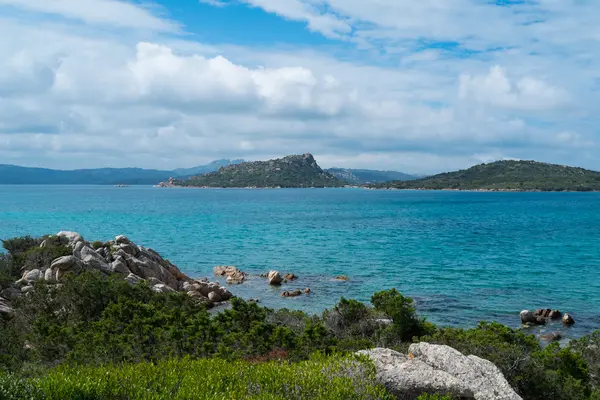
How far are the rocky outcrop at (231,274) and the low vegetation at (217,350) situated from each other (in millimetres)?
18858

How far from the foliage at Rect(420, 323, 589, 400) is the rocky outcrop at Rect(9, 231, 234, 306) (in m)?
18.4

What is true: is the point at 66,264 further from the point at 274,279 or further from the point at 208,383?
the point at 208,383

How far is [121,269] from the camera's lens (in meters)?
32.6

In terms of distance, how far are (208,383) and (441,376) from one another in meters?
5.62

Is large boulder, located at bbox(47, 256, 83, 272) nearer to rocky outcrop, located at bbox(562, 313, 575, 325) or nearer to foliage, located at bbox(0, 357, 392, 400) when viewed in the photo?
foliage, located at bbox(0, 357, 392, 400)

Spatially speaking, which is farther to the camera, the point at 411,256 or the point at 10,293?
the point at 411,256

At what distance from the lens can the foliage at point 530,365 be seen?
46.1 ft

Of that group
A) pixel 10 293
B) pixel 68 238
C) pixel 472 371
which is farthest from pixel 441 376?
pixel 68 238

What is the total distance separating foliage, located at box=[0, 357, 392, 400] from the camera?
946 cm

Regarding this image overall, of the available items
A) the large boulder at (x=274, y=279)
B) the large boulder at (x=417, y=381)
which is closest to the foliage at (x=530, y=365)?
the large boulder at (x=417, y=381)

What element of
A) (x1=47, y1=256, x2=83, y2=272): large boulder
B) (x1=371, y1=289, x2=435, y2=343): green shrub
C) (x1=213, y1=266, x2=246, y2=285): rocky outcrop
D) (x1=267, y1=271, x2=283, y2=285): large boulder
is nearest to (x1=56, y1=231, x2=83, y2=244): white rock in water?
(x1=47, y1=256, x2=83, y2=272): large boulder

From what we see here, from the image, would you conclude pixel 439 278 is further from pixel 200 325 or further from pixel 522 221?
pixel 522 221

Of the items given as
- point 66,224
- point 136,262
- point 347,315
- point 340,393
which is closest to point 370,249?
point 136,262

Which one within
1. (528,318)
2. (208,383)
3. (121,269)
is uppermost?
(208,383)
